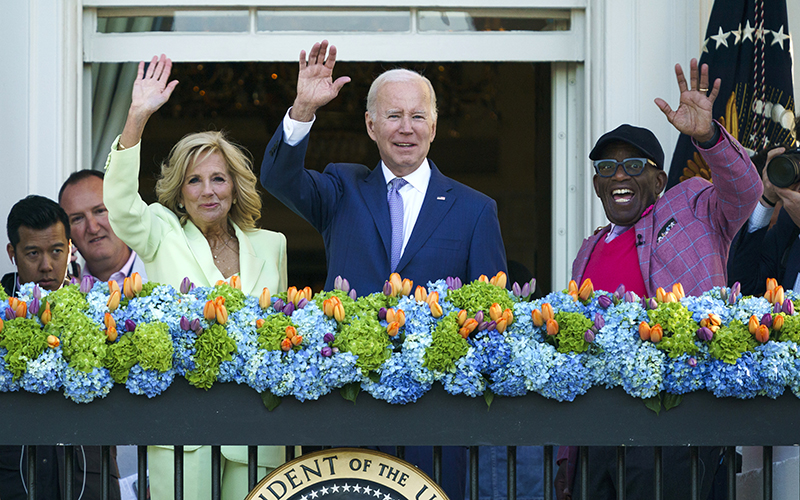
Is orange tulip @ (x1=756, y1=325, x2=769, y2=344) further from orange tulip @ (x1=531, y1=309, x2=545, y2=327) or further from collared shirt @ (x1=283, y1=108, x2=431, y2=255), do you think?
collared shirt @ (x1=283, y1=108, x2=431, y2=255)

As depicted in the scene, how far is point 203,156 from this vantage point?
3.22m

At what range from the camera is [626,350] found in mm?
2221

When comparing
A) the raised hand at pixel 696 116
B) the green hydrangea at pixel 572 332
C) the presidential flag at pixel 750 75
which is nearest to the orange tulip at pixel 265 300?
the green hydrangea at pixel 572 332

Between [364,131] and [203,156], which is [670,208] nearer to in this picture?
[203,156]

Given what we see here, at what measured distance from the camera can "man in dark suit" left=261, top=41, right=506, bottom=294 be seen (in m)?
2.87

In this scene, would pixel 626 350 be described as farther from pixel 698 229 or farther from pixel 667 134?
pixel 667 134

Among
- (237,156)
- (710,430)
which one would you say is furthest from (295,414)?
(237,156)

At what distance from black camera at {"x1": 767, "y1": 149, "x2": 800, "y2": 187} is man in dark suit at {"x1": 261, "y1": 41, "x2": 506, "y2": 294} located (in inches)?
35.6

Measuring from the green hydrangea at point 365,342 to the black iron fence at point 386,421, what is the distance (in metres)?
0.11

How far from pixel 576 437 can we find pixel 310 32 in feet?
9.48

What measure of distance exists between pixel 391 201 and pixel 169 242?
78 cm

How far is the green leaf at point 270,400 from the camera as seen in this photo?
2230mm

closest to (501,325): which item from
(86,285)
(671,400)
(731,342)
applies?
(671,400)

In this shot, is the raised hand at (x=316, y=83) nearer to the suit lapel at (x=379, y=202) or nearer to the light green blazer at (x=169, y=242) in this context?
the suit lapel at (x=379, y=202)
